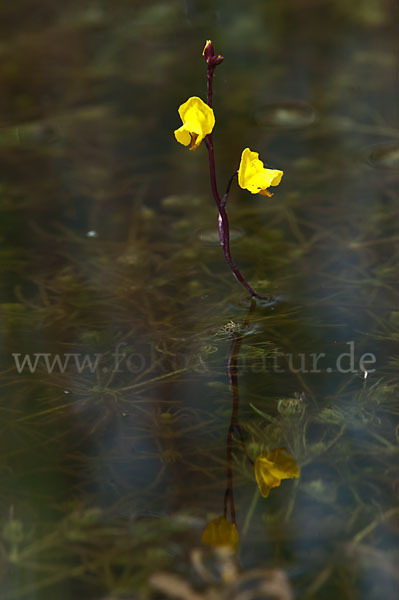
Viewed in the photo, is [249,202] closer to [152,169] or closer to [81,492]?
[152,169]

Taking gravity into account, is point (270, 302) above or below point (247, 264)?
below

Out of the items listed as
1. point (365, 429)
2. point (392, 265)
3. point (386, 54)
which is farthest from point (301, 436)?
point (386, 54)

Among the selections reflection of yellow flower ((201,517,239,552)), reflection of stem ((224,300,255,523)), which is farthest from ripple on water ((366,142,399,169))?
reflection of yellow flower ((201,517,239,552))

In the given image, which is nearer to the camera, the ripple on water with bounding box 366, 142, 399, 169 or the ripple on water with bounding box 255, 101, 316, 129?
the ripple on water with bounding box 366, 142, 399, 169

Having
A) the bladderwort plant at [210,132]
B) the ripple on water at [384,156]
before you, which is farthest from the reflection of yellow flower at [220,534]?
the ripple on water at [384,156]

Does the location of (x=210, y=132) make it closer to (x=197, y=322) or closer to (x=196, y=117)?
(x=196, y=117)

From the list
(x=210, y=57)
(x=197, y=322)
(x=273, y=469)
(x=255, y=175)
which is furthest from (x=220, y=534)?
(x=210, y=57)

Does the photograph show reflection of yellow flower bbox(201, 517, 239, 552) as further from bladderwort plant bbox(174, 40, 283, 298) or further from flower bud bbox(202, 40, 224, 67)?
flower bud bbox(202, 40, 224, 67)

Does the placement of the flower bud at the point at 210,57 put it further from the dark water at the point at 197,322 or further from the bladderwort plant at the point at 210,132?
the dark water at the point at 197,322
